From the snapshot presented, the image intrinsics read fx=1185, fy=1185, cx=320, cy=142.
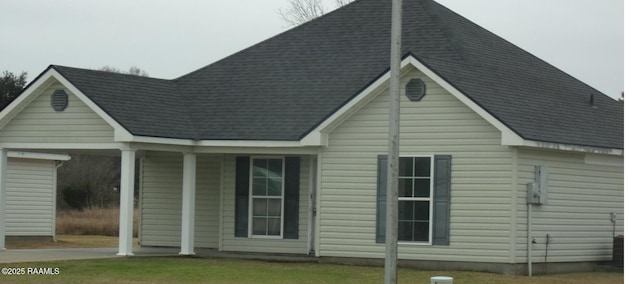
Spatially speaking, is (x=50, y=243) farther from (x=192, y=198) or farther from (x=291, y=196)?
(x=291, y=196)

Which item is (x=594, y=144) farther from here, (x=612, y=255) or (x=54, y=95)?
(x=54, y=95)

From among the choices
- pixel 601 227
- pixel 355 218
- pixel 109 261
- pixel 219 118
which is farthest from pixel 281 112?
pixel 601 227

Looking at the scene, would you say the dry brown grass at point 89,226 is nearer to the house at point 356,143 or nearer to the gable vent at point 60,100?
the house at point 356,143

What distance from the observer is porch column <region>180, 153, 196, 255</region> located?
87.5 ft

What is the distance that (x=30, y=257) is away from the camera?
24922 mm

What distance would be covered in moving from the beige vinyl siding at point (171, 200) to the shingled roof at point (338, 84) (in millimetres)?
1394

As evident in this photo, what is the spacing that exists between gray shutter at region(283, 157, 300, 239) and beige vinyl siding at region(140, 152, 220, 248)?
1.99m

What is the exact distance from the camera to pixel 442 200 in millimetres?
24062

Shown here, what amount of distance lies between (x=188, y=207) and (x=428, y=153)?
5.83m

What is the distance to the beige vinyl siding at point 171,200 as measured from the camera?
28344 mm

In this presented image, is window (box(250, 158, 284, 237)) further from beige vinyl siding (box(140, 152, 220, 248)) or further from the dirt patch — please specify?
the dirt patch

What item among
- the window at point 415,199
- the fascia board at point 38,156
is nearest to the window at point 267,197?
the window at point 415,199

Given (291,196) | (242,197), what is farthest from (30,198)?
(291,196)

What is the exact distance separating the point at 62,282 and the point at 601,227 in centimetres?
1246
